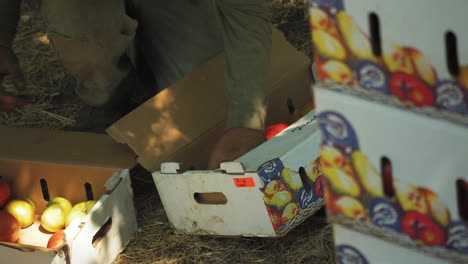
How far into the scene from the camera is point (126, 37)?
2.61m

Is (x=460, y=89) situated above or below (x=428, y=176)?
above

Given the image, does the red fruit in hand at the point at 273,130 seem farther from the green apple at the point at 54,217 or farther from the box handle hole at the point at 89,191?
the green apple at the point at 54,217

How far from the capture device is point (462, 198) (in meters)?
1.20

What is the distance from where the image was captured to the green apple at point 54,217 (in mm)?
2459

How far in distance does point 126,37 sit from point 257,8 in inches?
21.4

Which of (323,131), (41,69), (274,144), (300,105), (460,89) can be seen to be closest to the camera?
(460,89)

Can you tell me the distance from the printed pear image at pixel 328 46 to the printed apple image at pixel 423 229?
297mm

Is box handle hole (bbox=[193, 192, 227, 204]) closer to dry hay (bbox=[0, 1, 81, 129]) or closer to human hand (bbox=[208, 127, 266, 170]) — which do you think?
human hand (bbox=[208, 127, 266, 170])

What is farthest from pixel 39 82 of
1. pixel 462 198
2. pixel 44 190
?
pixel 462 198

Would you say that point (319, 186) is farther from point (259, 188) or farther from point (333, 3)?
point (333, 3)

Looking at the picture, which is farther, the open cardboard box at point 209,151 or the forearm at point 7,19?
the forearm at point 7,19

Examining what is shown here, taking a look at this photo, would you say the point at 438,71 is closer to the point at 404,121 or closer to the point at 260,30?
the point at 404,121

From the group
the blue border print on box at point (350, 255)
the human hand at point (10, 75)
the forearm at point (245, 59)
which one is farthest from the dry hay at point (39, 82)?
the blue border print on box at point (350, 255)

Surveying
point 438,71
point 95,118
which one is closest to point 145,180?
point 95,118
